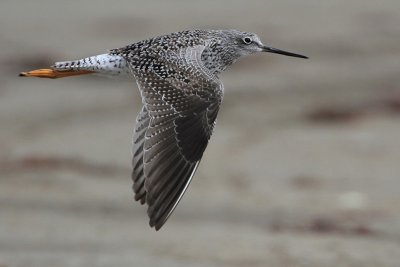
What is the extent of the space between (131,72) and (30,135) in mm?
2970

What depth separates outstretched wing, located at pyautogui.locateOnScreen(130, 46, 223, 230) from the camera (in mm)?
6188

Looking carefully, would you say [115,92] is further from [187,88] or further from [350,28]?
[187,88]

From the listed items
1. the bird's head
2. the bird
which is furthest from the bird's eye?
the bird

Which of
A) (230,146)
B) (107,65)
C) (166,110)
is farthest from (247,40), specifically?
(230,146)

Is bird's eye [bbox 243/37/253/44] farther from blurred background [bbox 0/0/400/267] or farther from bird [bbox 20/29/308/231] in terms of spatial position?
blurred background [bbox 0/0/400/267]

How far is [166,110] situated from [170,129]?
120 mm

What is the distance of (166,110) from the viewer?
6.43 metres

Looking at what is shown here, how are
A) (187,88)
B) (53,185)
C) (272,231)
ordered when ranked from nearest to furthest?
(187,88) < (272,231) < (53,185)

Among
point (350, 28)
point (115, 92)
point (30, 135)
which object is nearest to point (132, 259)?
point (30, 135)

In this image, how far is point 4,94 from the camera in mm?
10383

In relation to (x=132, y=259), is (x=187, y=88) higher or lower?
higher

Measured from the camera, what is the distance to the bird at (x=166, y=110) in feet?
20.3

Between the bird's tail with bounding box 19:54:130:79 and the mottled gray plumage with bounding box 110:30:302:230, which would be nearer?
the mottled gray plumage with bounding box 110:30:302:230

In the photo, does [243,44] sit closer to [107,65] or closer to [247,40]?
[247,40]
